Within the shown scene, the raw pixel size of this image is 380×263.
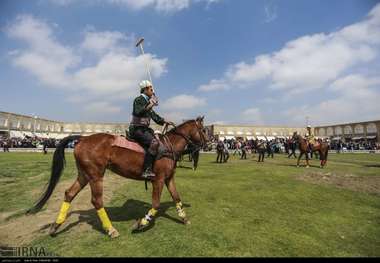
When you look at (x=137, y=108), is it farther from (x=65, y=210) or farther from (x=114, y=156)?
(x=65, y=210)

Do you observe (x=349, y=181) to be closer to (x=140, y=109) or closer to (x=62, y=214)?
(x=140, y=109)

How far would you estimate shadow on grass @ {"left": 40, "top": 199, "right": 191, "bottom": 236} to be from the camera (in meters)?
6.55

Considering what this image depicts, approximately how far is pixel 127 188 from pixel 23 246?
5.52 m

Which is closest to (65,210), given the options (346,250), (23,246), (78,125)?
(23,246)

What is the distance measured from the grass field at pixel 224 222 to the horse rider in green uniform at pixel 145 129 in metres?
1.65

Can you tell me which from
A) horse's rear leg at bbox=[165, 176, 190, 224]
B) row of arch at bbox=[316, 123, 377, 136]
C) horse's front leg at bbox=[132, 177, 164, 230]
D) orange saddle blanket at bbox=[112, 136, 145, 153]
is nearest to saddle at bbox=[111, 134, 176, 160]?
orange saddle blanket at bbox=[112, 136, 145, 153]

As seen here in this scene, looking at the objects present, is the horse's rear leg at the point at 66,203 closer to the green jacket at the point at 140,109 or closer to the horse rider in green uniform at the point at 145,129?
the horse rider in green uniform at the point at 145,129

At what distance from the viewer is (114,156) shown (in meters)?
6.25

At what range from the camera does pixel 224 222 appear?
6.63 m

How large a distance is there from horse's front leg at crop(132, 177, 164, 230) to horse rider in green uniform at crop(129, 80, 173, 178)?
230mm

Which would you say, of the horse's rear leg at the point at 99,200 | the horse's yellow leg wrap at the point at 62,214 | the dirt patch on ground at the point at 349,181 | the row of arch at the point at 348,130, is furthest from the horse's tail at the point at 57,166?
the row of arch at the point at 348,130

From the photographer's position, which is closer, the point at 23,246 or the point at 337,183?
the point at 23,246

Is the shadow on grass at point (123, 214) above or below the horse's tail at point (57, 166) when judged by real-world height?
below

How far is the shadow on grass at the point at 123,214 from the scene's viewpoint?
6.55 meters
